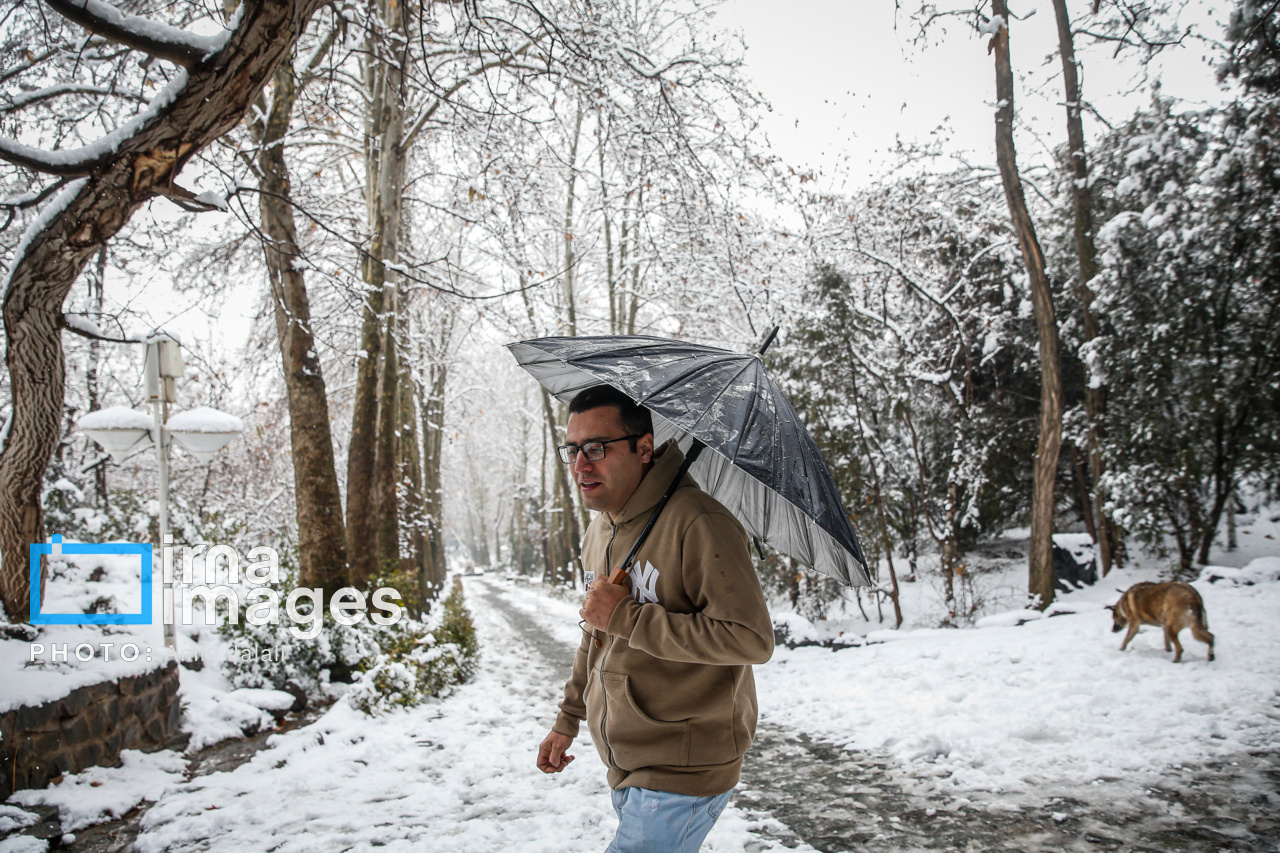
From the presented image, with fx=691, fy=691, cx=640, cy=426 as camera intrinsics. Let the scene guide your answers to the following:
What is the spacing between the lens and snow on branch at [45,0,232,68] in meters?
3.27

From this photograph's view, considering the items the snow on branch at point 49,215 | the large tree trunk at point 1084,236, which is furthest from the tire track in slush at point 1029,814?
the large tree trunk at point 1084,236

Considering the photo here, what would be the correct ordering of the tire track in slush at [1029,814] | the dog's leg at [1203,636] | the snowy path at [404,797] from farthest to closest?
the dog's leg at [1203,636], the snowy path at [404,797], the tire track in slush at [1029,814]

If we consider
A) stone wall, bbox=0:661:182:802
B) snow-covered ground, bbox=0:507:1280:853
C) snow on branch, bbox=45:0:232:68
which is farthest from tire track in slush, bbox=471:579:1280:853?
snow on branch, bbox=45:0:232:68

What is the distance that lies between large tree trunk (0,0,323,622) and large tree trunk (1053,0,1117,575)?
1246cm

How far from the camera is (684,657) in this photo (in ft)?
5.68

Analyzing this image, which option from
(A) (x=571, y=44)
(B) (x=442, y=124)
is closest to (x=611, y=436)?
(A) (x=571, y=44)

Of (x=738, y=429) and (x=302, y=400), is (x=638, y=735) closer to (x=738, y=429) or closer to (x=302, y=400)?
(x=738, y=429)

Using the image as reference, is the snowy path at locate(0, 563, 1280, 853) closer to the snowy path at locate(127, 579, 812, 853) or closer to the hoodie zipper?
the snowy path at locate(127, 579, 812, 853)

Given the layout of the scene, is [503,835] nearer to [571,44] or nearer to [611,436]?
[611,436]

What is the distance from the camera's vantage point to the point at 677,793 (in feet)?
5.79

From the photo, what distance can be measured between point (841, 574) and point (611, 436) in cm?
89

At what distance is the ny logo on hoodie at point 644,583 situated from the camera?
6.30ft

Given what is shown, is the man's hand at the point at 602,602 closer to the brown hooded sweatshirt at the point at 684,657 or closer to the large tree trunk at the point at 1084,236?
the brown hooded sweatshirt at the point at 684,657

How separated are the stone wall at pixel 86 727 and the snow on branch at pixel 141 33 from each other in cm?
387
